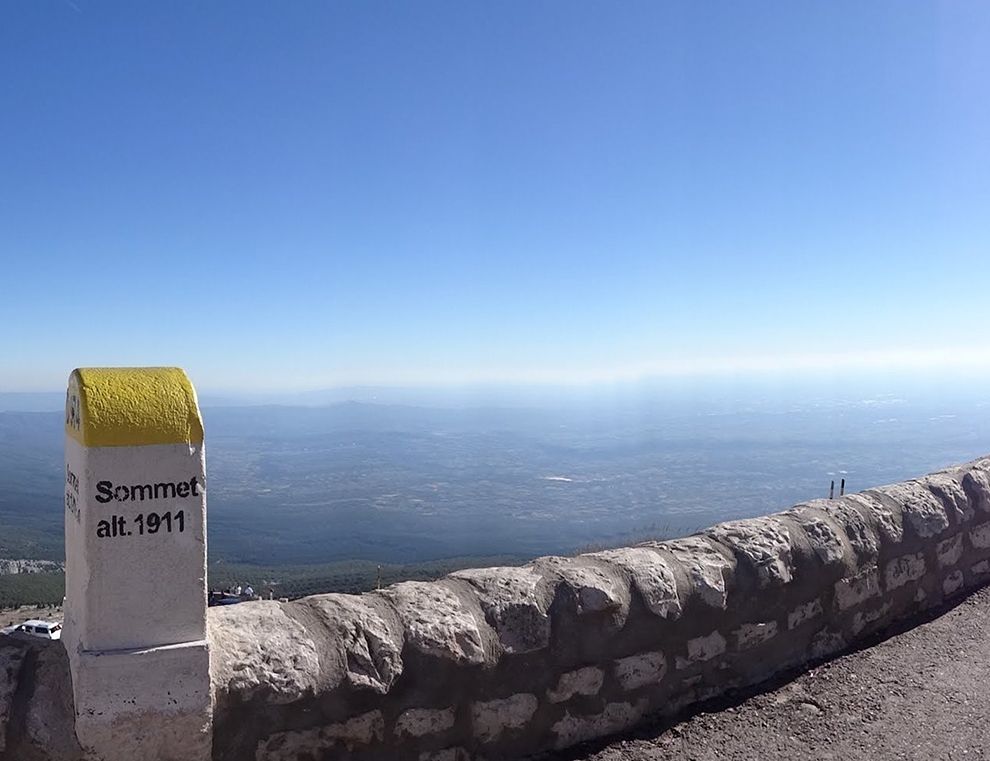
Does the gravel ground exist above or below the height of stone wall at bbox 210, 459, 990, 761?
below

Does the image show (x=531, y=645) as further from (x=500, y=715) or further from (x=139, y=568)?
(x=139, y=568)

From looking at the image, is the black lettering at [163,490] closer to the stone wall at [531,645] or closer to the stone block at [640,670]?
the stone wall at [531,645]

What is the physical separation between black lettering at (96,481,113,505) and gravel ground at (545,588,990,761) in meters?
1.86

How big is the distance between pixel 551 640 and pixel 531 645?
94mm

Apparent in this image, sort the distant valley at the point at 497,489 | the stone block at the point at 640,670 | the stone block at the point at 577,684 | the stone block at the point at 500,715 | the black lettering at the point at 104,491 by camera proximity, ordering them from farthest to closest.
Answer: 1. the distant valley at the point at 497,489
2. the stone block at the point at 640,670
3. the stone block at the point at 577,684
4. the stone block at the point at 500,715
5. the black lettering at the point at 104,491

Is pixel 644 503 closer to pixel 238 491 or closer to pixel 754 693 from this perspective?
pixel 238 491

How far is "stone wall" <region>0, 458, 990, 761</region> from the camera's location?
2297 mm

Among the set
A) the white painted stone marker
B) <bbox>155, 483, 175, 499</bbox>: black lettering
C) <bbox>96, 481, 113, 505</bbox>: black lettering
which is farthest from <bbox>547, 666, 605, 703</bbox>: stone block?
<bbox>96, 481, 113, 505</bbox>: black lettering

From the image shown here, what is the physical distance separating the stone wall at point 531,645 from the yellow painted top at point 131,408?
2.28 ft

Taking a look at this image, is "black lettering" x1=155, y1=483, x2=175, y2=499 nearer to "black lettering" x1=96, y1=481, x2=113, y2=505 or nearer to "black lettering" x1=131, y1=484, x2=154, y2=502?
"black lettering" x1=131, y1=484, x2=154, y2=502

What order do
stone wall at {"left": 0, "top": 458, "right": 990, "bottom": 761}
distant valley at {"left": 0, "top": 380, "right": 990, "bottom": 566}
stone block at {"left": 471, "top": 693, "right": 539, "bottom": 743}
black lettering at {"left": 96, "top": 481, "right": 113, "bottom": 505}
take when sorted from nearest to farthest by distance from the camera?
black lettering at {"left": 96, "top": 481, "right": 113, "bottom": 505}, stone wall at {"left": 0, "top": 458, "right": 990, "bottom": 761}, stone block at {"left": 471, "top": 693, "right": 539, "bottom": 743}, distant valley at {"left": 0, "top": 380, "right": 990, "bottom": 566}

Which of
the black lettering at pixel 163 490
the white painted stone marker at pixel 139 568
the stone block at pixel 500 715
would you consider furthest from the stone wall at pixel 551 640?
the black lettering at pixel 163 490

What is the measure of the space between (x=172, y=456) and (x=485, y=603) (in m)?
1.28

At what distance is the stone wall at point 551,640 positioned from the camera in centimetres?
237
